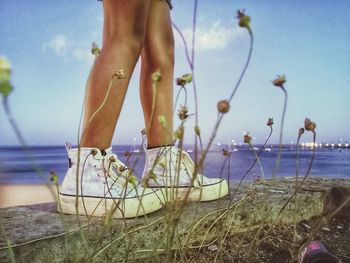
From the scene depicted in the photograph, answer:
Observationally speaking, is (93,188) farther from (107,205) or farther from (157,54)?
(157,54)

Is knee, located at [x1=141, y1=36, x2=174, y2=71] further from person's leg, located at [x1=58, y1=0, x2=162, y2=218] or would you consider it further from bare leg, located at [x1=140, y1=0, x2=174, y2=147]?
person's leg, located at [x1=58, y1=0, x2=162, y2=218]

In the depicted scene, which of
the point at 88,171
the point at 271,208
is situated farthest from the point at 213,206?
the point at 88,171

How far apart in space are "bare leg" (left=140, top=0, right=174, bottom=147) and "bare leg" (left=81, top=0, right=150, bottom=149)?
24 centimetres

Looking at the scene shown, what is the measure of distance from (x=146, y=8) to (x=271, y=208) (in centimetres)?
104

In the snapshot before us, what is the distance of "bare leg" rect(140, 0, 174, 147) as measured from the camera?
5.74 feet

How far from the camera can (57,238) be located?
1.17 metres

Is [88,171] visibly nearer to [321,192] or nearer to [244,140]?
[244,140]

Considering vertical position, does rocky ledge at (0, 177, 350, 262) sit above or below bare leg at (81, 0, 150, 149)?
below

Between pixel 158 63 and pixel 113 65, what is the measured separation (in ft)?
1.11

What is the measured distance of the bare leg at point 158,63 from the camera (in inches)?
68.8

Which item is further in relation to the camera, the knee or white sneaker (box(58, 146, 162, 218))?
the knee

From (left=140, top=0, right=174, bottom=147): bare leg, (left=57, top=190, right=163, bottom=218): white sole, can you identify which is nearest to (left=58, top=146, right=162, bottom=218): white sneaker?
(left=57, top=190, right=163, bottom=218): white sole

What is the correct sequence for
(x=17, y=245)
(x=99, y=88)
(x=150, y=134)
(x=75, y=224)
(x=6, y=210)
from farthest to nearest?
(x=150, y=134) → (x=6, y=210) → (x=99, y=88) → (x=75, y=224) → (x=17, y=245)

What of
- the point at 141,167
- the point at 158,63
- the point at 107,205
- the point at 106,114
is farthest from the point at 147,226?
the point at 141,167
